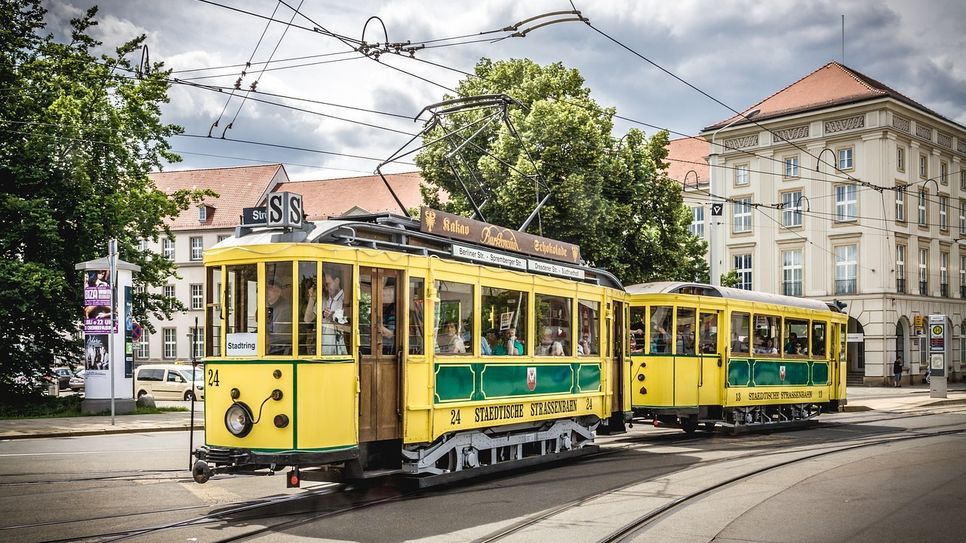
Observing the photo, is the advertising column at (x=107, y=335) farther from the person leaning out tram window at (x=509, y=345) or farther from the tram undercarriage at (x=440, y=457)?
the person leaning out tram window at (x=509, y=345)

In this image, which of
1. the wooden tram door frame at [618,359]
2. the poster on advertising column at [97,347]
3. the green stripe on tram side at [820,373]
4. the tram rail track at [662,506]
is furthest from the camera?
the poster on advertising column at [97,347]

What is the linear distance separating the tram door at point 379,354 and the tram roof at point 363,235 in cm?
38

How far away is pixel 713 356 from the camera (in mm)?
19062

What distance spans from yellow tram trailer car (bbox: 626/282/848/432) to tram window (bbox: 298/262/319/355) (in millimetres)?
8349

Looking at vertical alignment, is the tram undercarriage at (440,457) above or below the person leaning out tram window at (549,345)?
below

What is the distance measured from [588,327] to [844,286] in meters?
40.2

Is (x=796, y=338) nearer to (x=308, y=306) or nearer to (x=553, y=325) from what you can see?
(x=553, y=325)

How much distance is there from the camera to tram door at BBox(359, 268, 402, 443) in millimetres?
10688

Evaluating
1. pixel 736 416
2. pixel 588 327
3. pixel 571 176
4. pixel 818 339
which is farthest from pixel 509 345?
pixel 571 176

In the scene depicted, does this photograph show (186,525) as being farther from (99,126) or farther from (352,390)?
(99,126)

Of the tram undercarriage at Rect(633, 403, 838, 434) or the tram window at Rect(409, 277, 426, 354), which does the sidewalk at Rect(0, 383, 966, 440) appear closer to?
the tram undercarriage at Rect(633, 403, 838, 434)

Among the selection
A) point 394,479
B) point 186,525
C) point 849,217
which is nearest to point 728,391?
point 394,479

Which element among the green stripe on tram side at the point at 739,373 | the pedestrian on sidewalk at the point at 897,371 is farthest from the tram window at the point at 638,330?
the pedestrian on sidewalk at the point at 897,371

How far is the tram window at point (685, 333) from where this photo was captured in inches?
733
